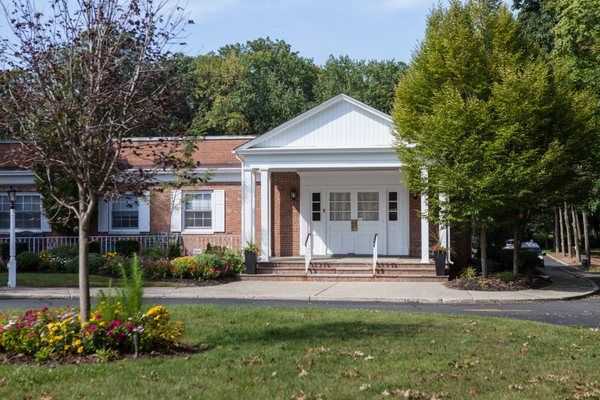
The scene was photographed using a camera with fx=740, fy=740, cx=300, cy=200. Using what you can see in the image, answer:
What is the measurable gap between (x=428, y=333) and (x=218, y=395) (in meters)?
4.42

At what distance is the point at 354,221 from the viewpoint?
88.0 feet

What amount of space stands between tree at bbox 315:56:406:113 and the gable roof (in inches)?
1119

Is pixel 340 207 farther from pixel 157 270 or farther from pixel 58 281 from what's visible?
pixel 58 281

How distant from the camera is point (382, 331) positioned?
1042 centimetres

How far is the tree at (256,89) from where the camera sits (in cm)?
4850

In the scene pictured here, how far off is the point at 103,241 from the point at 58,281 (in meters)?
5.41

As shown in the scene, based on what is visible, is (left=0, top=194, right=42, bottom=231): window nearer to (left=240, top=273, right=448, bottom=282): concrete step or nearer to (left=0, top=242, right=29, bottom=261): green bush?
(left=0, top=242, right=29, bottom=261): green bush

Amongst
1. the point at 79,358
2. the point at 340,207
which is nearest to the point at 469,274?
the point at 340,207

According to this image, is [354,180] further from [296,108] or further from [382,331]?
[296,108]

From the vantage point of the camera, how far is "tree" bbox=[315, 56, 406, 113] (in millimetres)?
53750

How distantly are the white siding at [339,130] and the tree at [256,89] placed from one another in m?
19.7

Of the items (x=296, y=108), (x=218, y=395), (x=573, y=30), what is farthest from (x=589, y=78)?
(x=296, y=108)

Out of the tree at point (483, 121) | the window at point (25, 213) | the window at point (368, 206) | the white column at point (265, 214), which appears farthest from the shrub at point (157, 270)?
the tree at point (483, 121)

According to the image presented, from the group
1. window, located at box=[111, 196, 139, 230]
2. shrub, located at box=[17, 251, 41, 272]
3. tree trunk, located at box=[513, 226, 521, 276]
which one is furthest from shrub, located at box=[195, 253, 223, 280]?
tree trunk, located at box=[513, 226, 521, 276]
